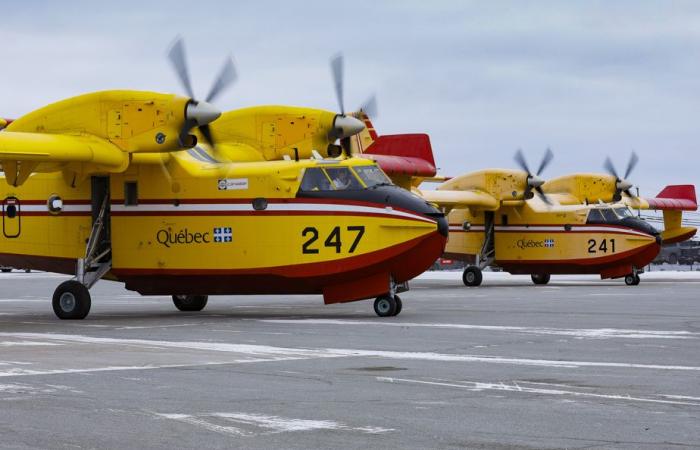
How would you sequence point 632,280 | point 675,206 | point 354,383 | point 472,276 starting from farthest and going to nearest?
point 675,206
point 472,276
point 632,280
point 354,383

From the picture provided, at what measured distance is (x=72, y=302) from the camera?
22594 mm

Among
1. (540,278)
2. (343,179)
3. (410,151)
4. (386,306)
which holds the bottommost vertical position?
(540,278)

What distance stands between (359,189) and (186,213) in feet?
12.6

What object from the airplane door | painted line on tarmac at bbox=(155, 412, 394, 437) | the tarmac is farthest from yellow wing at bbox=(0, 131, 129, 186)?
painted line on tarmac at bbox=(155, 412, 394, 437)

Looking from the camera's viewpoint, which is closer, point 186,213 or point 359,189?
point 359,189

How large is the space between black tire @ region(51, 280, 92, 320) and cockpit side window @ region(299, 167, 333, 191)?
505 centimetres

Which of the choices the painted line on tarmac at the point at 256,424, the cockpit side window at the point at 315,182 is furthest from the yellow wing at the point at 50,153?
the painted line on tarmac at the point at 256,424

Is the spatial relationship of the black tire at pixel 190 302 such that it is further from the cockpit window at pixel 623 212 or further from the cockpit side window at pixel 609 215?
the cockpit window at pixel 623 212

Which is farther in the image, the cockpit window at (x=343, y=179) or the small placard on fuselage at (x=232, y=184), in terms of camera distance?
the small placard on fuselage at (x=232, y=184)

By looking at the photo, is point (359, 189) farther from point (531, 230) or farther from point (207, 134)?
point (531, 230)

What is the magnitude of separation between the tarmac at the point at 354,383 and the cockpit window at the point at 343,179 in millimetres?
2931

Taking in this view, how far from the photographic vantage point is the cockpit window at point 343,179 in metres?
22.6

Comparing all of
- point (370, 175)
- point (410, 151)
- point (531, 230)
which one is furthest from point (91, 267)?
point (531, 230)

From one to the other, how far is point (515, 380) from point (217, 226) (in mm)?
13012
